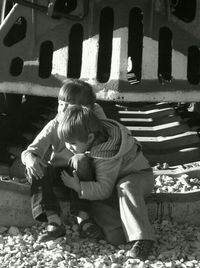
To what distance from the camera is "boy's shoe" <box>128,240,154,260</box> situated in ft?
10.5

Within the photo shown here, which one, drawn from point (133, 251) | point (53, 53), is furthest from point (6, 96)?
point (133, 251)

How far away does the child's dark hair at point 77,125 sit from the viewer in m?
3.27

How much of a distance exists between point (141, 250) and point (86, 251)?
0.29m

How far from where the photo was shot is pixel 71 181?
345cm

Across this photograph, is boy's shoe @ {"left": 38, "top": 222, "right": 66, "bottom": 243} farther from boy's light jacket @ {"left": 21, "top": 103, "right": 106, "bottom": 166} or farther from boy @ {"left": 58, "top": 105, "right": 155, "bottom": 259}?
boy's light jacket @ {"left": 21, "top": 103, "right": 106, "bottom": 166}

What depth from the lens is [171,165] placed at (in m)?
4.99

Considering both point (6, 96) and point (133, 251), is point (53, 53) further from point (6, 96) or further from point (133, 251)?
point (133, 251)

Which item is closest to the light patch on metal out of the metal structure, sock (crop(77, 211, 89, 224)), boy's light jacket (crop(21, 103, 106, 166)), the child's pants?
the metal structure

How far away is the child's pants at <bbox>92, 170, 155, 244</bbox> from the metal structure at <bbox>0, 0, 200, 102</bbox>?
4.08 feet

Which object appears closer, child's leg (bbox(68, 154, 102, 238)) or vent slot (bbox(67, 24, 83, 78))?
child's leg (bbox(68, 154, 102, 238))

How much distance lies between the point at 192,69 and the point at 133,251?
1.96 meters

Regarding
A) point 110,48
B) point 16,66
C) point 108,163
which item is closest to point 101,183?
point 108,163

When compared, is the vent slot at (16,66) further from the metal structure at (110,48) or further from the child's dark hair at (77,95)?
the child's dark hair at (77,95)

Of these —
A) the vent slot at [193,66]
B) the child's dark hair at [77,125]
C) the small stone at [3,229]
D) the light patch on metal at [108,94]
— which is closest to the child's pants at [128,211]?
the child's dark hair at [77,125]
